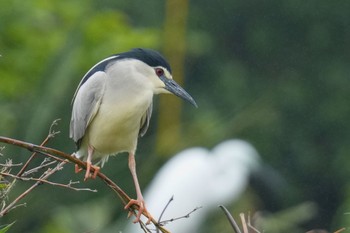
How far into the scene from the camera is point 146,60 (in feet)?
14.0

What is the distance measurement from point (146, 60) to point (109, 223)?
4.08 meters

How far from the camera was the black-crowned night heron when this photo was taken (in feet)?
13.8

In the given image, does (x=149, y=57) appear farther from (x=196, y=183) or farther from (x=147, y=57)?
(x=196, y=183)

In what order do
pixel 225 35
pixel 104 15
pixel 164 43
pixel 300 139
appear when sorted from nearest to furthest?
pixel 104 15, pixel 164 43, pixel 300 139, pixel 225 35

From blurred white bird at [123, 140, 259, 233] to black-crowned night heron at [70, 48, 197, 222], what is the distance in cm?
481

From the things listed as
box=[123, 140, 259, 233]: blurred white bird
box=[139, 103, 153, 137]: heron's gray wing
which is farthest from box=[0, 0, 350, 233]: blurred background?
box=[139, 103, 153, 137]: heron's gray wing

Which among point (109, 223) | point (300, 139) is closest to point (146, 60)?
point (109, 223)

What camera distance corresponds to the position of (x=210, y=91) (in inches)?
792

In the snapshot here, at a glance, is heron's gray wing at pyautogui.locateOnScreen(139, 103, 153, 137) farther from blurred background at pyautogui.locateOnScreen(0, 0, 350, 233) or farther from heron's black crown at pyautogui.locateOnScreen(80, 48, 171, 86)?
blurred background at pyautogui.locateOnScreen(0, 0, 350, 233)

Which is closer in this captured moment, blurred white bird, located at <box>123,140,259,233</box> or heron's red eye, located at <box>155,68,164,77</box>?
heron's red eye, located at <box>155,68,164,77</box>

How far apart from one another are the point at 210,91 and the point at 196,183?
399 inches

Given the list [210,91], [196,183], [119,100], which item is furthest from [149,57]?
[210,91]

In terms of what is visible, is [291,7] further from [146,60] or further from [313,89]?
[146,60]

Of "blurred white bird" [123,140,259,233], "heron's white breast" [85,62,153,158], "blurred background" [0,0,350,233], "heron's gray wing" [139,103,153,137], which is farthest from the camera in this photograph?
"blurred white bird" [123,140,259,233]
